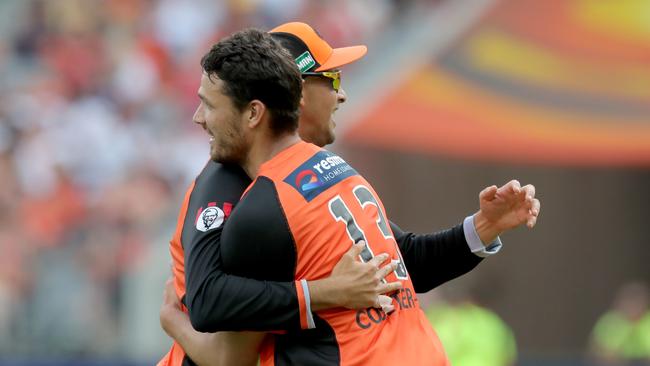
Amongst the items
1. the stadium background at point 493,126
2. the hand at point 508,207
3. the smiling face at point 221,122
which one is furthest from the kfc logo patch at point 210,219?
the stadium background at point 493,126

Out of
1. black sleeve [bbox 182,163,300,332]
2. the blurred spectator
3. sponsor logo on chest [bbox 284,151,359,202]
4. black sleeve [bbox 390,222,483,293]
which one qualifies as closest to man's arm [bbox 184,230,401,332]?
black sleeve [bbox 182,163,300,332]

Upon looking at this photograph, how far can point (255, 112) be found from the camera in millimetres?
4047

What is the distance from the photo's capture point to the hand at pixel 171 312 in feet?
14.1

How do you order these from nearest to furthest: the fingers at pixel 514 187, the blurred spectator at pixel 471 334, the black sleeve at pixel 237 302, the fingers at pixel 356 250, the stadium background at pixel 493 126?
the black sleeve at pixel 237 302
the fingers at pixel 356 250
the fingers at pixel 514 187
the blurred spectator at pixel 471 334
the stadium background at pixel 493 126

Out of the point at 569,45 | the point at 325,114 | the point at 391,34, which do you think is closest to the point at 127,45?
the point at 391,34

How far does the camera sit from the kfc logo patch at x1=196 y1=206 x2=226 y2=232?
3955 mm

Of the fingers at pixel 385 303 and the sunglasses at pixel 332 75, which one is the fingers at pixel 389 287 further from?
the sunglasses at pixel 332 75

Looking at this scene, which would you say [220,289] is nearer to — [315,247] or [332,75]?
[315,247]

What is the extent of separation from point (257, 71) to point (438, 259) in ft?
3.70

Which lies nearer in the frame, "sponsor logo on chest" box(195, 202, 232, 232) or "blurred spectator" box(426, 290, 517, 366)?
"sponsor logo on chest" box(195, 202, 232, 232)

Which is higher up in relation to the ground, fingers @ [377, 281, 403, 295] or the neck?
the neck

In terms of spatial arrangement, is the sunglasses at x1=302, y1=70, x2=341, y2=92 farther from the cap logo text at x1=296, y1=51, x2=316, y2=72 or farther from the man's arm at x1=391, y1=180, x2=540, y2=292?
the man's arm at x1=391, y1=180, x2=540, y2=292

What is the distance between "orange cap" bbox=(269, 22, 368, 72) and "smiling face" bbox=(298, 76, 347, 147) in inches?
2.2

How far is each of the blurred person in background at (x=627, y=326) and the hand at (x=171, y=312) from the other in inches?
331
